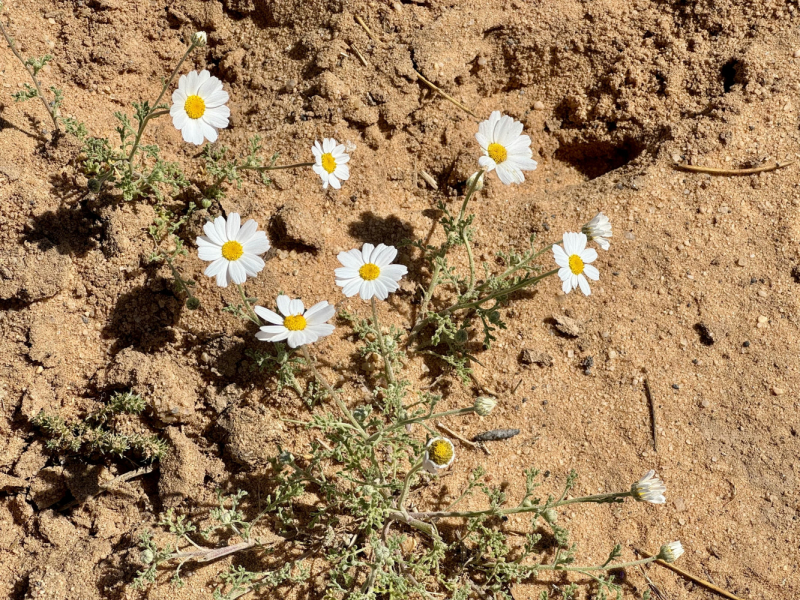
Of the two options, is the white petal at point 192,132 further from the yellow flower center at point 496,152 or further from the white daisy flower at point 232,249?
the yellow flower center at point 496,152

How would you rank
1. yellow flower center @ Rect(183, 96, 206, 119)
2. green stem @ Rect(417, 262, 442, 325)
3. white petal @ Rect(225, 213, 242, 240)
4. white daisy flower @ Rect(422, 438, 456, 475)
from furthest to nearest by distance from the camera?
green stem @ Rect(417, 262, 442, 325) → yellow flower center @ Rect(183, 96, 206, 119) → white petal @ Rect(225, 213, 242, 240) → white daisy flower @ Rect(422, 438, 456, 475)

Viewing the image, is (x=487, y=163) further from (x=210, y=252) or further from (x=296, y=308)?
(x=210, y=252)

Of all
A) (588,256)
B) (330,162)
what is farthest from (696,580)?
(330,162)

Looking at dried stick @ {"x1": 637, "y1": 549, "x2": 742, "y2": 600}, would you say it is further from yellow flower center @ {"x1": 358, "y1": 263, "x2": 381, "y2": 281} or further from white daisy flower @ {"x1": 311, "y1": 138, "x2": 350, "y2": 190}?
white daisy flower @ {"x1": 311, "y1": 138, "x2": 350, "y2": 190}

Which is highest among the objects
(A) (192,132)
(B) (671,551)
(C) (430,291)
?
(A) (192,132)

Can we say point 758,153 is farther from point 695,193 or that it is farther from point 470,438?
point 470,438

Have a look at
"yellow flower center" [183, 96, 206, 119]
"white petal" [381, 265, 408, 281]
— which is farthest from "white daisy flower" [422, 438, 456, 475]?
"yellow flower center" [183, 96, 206, 119]

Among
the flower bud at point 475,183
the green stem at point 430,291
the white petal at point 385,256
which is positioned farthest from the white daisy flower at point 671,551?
the flower bud at point 475,183
